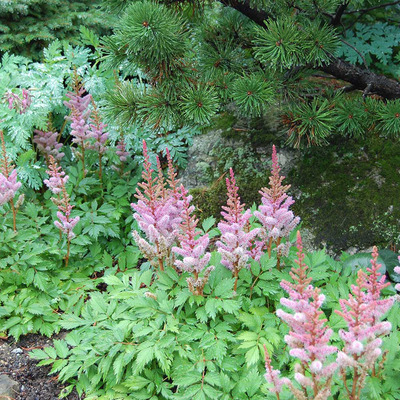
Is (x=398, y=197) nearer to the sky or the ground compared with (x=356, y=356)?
nearer to the ground

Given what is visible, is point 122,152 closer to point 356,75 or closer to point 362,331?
point 356,75

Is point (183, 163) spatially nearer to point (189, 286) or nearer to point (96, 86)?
point (96, 86)

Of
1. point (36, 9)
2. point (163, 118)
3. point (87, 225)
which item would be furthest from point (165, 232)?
point (36, 9)

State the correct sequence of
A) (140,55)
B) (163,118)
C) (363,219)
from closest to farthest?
(140,55), (163,118), (363,219)

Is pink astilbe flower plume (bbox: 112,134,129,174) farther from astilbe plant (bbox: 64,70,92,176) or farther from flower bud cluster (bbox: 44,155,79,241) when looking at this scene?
flower bud cluster (bbox: 44,155,79,241)

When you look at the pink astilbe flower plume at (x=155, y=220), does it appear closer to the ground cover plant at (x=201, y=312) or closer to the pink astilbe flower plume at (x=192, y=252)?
the ground cover plant at (x=201, y=312)

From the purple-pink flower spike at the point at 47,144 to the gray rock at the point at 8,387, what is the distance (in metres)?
1.98

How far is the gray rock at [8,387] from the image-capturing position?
2699 millimetres

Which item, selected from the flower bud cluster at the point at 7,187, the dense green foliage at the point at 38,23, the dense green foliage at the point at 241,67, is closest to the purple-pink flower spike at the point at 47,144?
the flower bud cluster at the point at 7,187

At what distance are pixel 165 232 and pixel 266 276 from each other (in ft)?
2.12

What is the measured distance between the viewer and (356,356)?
1792 millimetres

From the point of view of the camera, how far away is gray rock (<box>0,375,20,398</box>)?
106 inches

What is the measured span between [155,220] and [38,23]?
3.78 m

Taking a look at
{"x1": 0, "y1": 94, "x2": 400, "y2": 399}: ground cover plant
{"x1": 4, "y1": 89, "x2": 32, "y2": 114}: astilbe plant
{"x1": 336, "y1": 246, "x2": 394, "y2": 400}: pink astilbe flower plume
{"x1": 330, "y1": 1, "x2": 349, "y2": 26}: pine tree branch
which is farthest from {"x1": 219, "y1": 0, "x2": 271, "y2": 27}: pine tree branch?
{"x1": 336, "y1": 246, "x2": 394, "y2": 400}: pink astilbe flower plume
